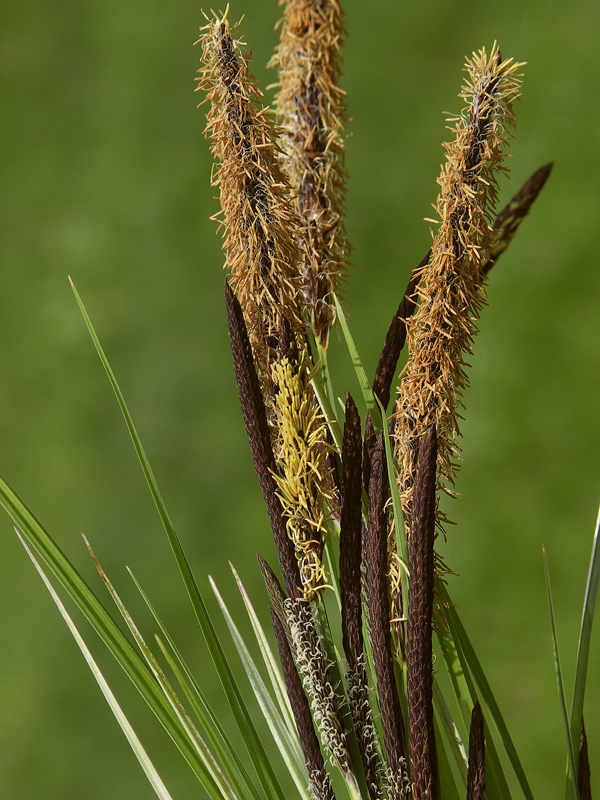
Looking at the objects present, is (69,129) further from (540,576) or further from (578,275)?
(540,576)

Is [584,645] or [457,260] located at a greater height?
[457,260]

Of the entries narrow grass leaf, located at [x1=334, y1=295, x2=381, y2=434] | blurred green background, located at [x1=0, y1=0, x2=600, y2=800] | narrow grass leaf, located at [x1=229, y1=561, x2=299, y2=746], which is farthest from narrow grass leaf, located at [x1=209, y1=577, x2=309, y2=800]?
blurred green background, located at [x1=0, y1=0, x2=600, y2=800]

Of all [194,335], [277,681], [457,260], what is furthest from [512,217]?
[194,335]

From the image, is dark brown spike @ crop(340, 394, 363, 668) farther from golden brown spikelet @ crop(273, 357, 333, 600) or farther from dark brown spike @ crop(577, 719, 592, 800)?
dark brown spike @ crop(577, 719, 592, 800)

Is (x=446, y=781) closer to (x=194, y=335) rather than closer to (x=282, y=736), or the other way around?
(x=282, y=736)

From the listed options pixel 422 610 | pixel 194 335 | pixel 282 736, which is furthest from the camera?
pixel 194 335

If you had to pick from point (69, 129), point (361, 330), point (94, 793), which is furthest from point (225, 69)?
point (69, 129)

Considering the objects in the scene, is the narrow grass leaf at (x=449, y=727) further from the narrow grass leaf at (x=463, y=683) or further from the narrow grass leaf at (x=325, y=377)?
the narrow grass leaf at (x=325, y=377)
